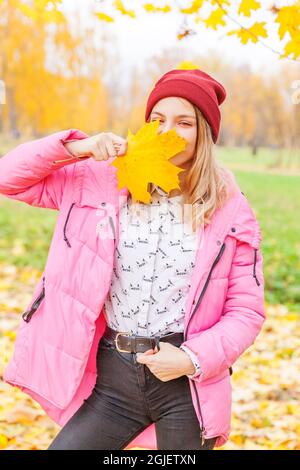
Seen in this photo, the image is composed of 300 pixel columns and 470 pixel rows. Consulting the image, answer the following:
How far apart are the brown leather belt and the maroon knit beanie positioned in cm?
66

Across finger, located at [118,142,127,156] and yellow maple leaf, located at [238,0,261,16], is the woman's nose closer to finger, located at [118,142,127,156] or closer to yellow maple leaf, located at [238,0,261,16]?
finger, located at [118,142,127,156]

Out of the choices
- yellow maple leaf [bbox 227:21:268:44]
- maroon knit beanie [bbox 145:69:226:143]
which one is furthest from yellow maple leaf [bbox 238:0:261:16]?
maroon knit beanie [bbox 145:69:226:143]

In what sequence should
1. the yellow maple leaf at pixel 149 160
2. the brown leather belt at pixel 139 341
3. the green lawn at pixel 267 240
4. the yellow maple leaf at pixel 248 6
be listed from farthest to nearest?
the green lawn at pixel 267 240 → the yellow maple leaf at pixel 248 6 → the brown leather belt at pixel 139 341 → the yellow maple leaf at pixel 149 160

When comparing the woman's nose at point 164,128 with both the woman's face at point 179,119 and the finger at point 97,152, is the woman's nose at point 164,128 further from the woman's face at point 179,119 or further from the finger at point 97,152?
the finger at point 97,152

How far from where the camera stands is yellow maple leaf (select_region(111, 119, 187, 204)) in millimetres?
1690

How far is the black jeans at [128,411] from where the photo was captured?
1843 mm

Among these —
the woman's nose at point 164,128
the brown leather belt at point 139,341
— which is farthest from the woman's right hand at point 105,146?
the brown leather belt at point 139,341

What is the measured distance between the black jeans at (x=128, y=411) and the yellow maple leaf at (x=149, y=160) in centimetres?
55

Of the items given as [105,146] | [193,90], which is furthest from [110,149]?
[193,90]

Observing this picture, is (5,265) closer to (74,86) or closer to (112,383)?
(112,383)

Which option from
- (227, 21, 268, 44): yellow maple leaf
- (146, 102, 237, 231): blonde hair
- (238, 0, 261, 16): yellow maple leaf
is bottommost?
(146, 102, 237, 231): blonde hair

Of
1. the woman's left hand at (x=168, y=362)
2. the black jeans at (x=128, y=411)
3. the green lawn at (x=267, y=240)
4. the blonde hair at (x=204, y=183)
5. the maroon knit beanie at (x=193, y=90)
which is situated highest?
the maroon knit beanie at (x=193, y=90)

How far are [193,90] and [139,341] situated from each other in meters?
0.79

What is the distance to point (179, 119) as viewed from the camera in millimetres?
1791
